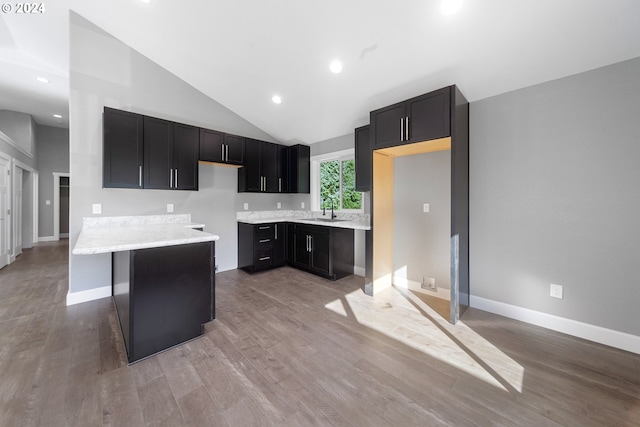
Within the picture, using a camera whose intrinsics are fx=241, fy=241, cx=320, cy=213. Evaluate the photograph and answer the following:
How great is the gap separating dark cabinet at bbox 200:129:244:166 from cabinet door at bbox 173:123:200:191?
103mm

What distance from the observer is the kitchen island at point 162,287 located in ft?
6.03

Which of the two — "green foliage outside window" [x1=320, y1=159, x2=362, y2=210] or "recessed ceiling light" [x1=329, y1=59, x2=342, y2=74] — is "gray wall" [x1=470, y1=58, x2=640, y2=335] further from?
"green foliage outside window" [x1=320, y1=159, x2=362, y2=210]

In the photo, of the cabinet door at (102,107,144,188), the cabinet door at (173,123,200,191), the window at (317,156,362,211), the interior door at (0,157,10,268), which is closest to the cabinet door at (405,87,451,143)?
the window at (317,156,362,211)

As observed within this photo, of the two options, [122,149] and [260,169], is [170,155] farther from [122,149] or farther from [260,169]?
[260,169]

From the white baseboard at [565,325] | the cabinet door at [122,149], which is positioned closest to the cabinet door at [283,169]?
the cabinet door at [122,149]

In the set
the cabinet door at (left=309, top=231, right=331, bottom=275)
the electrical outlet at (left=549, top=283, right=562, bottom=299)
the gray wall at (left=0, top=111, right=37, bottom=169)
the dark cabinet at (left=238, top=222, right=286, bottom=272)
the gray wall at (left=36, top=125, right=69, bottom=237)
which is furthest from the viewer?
the gray wall at (left=36, top=125, right=69, bottom=237)

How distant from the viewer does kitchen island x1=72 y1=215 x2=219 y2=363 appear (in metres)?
1.84

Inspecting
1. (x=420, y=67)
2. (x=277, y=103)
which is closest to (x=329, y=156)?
(x=277, y=103)

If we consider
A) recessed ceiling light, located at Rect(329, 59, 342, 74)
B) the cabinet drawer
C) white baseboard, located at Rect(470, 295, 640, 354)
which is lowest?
white baseboard, located at Rect(470, 295, 640, 354)

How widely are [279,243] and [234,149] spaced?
1.80 m

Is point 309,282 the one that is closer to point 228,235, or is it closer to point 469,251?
point 228,235

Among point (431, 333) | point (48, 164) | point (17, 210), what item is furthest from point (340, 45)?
point (48, 164)

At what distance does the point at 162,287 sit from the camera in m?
1.96

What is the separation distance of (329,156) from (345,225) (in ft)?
5.26
